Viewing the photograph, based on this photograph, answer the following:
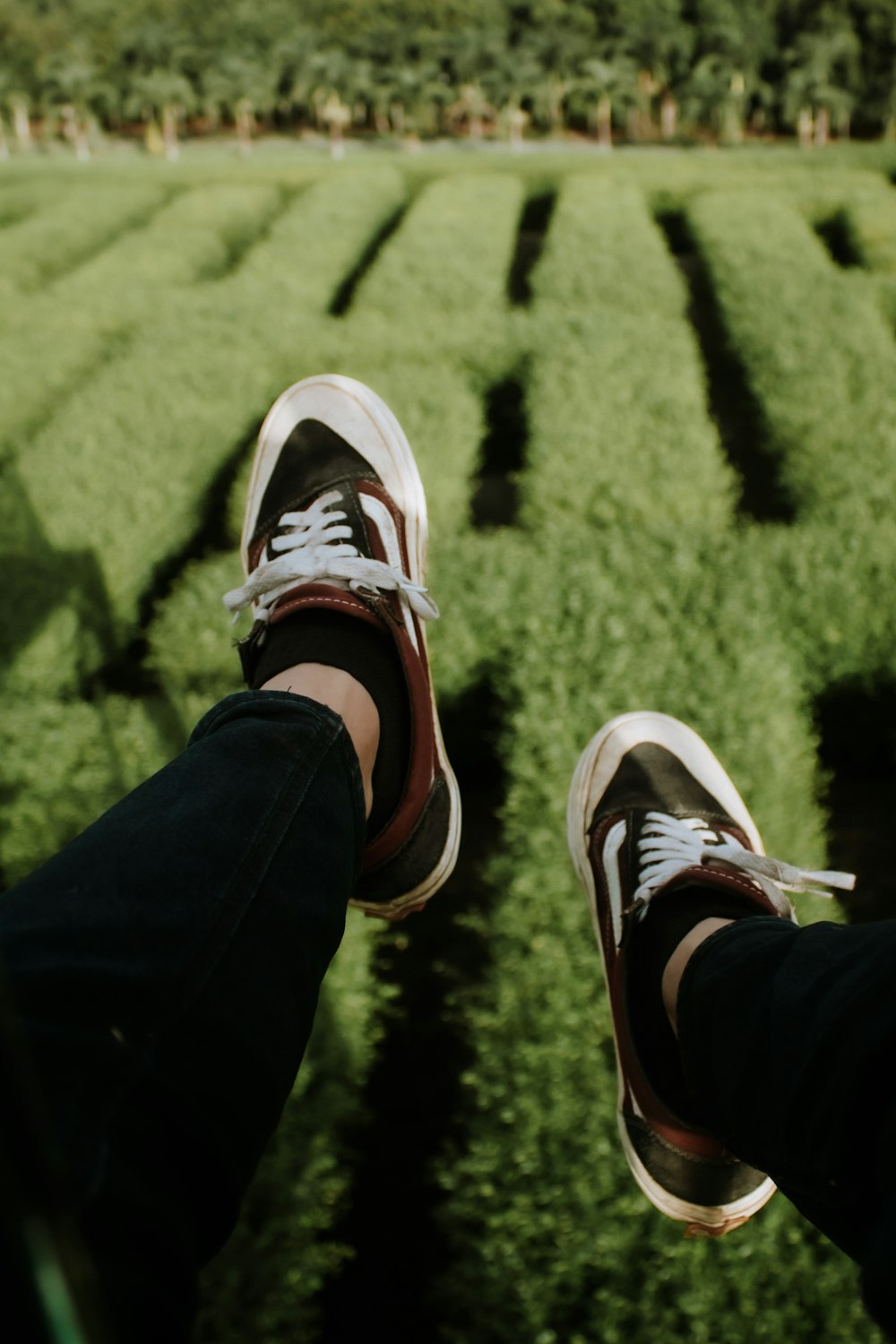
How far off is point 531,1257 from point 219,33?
42847mm

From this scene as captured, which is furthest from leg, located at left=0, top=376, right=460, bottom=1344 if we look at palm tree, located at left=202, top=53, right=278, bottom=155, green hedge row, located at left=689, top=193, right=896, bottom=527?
palm tree, located at left=202, top=53, right=278, bottom=155

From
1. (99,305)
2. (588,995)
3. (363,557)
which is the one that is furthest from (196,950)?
(99,305)

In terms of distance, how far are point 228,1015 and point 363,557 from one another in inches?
→ 53.5

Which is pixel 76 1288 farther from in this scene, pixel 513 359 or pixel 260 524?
pixel 513 359

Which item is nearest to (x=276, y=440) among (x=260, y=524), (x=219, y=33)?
(x=260, y=524)

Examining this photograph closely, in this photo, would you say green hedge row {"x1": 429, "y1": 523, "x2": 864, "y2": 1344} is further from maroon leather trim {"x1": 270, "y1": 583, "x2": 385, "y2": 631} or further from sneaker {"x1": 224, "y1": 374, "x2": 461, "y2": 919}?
maroon leather trim {"x1": 270, "y1": 583, "x2": 385, "y2": 631}

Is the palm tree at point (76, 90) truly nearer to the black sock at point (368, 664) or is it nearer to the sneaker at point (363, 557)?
the sneaker at point (363, 557)

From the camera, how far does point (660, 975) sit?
1.64 metres

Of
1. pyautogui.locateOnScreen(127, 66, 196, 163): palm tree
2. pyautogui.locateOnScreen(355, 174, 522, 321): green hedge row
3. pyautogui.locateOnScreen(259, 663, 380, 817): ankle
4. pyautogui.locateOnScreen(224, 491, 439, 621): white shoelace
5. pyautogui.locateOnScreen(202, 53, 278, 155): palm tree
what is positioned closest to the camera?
pyautogui.locateOnScreen(259, 663, 380, 817): ankle

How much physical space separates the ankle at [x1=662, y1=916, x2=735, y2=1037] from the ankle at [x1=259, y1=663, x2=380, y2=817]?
65 centimetres

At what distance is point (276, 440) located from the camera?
98.3 inches

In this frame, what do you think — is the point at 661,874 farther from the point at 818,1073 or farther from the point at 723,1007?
the point at 818,1073

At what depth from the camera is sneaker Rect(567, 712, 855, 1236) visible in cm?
158

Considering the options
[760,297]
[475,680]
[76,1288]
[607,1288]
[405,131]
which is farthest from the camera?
[405,131]
